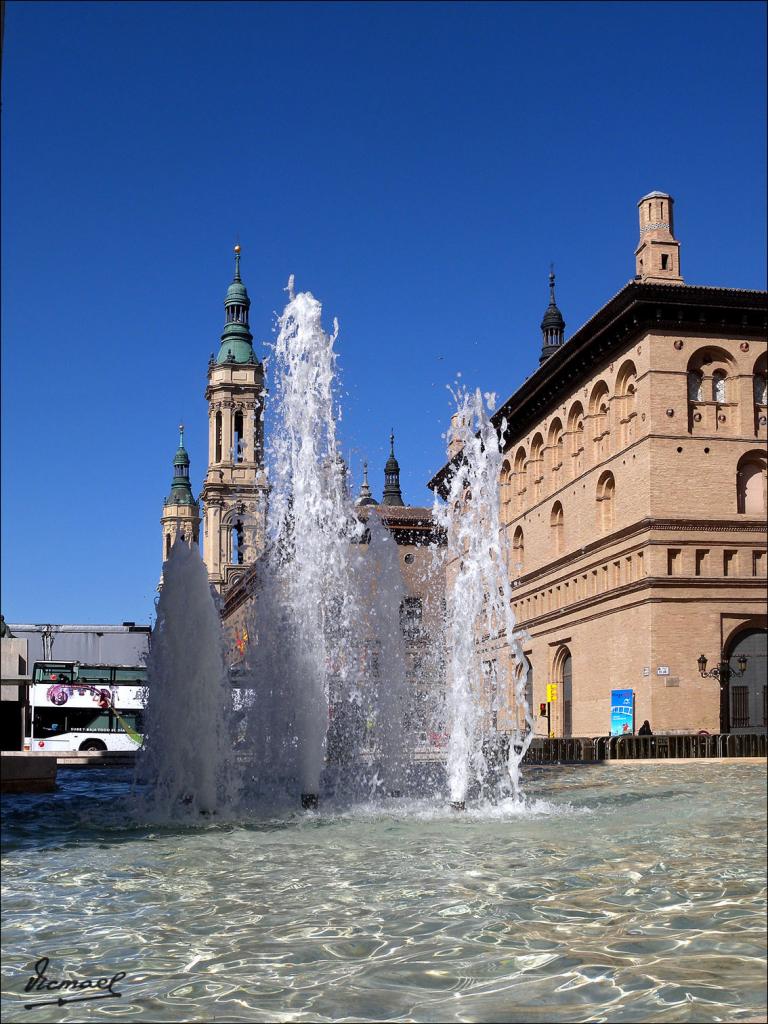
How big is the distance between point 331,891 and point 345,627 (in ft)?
66.3

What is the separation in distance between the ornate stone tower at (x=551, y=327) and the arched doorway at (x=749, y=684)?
33.7 metres

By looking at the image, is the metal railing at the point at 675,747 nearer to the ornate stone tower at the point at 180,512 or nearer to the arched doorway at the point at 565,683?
the arched doorway at the point at 565,683

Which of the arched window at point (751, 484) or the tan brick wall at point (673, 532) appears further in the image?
the arched window at point (751, 484)

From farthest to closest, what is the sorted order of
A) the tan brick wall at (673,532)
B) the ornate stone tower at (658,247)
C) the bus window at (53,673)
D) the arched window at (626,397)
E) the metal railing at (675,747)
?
the ornate stone tower at (658,247), the arched window at (626,397), the bus window at (53,673), the tan brick wall at (673,532), the metal railing at (675,747)

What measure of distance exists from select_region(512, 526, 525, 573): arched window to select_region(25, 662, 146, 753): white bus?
17.9 m

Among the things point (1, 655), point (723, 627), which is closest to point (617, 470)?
point (723, 627)

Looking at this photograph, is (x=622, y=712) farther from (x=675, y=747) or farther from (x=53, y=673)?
(x=53, y=673)

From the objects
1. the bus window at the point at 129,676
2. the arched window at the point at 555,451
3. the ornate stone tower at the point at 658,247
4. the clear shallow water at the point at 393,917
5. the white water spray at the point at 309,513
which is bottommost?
the clear shallow water at the point at 393,917

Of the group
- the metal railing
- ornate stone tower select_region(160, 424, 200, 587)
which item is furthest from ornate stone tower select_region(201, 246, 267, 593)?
the metal railing

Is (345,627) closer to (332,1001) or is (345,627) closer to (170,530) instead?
(332,1001)

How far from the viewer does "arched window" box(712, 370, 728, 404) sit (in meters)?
36.5

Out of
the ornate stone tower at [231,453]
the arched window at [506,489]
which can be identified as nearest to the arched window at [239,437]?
the ornate stone tower at [231,453]

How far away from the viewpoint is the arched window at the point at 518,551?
4938cm

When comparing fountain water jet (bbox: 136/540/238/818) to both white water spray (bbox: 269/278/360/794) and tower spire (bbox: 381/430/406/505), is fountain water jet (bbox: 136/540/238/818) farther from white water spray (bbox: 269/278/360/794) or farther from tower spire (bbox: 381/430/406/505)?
tower spire (bbox: 381/430/406/505)
